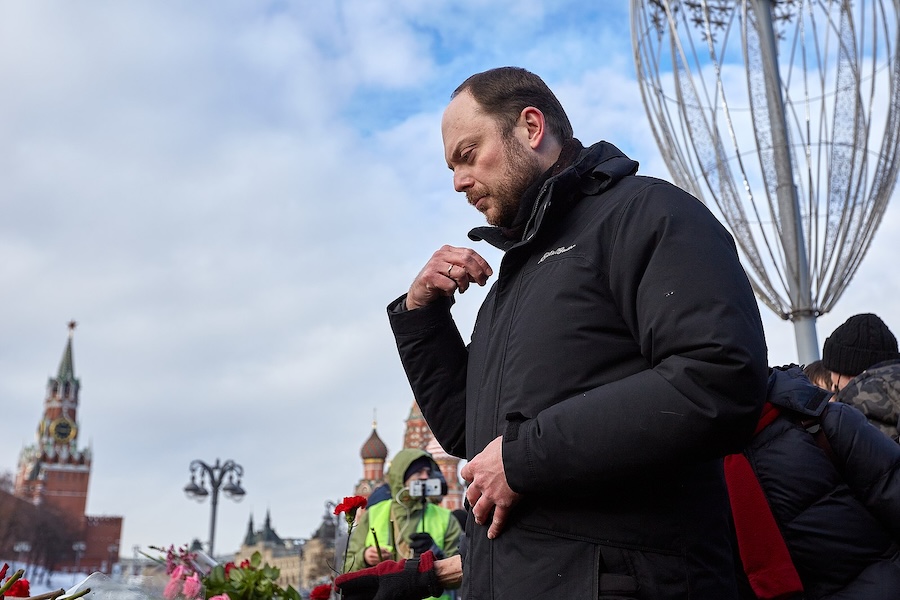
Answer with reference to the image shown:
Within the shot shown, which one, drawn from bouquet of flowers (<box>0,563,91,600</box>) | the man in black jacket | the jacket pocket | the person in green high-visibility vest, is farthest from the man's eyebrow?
the person in green high-visibility vest

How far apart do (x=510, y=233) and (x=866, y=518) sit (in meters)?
1.24

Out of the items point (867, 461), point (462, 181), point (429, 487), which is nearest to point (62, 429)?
point (429, 487)

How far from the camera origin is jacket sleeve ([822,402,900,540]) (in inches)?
87.4

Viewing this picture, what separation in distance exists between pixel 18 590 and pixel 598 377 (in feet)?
3.51

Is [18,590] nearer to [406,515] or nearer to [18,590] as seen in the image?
[18,590]

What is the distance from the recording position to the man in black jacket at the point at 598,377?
1.31 m

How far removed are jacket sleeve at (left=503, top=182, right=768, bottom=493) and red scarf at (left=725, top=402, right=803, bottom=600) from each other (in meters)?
0.96

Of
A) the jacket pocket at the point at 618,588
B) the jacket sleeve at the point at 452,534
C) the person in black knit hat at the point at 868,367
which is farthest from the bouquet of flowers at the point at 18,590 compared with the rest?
the jacket sleeve at the point at 452,534

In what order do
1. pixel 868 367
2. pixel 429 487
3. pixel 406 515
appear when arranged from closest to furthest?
pixel 868 367
pixel 429 487
pixel 406 515

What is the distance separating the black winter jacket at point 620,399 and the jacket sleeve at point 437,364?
0.96 feet

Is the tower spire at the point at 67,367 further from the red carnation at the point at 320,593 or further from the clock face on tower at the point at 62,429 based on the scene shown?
the red carnation at the point at 320,593

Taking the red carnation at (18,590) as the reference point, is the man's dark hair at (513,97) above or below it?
above

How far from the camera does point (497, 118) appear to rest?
174 centimetres

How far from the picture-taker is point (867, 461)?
88.3 inches
